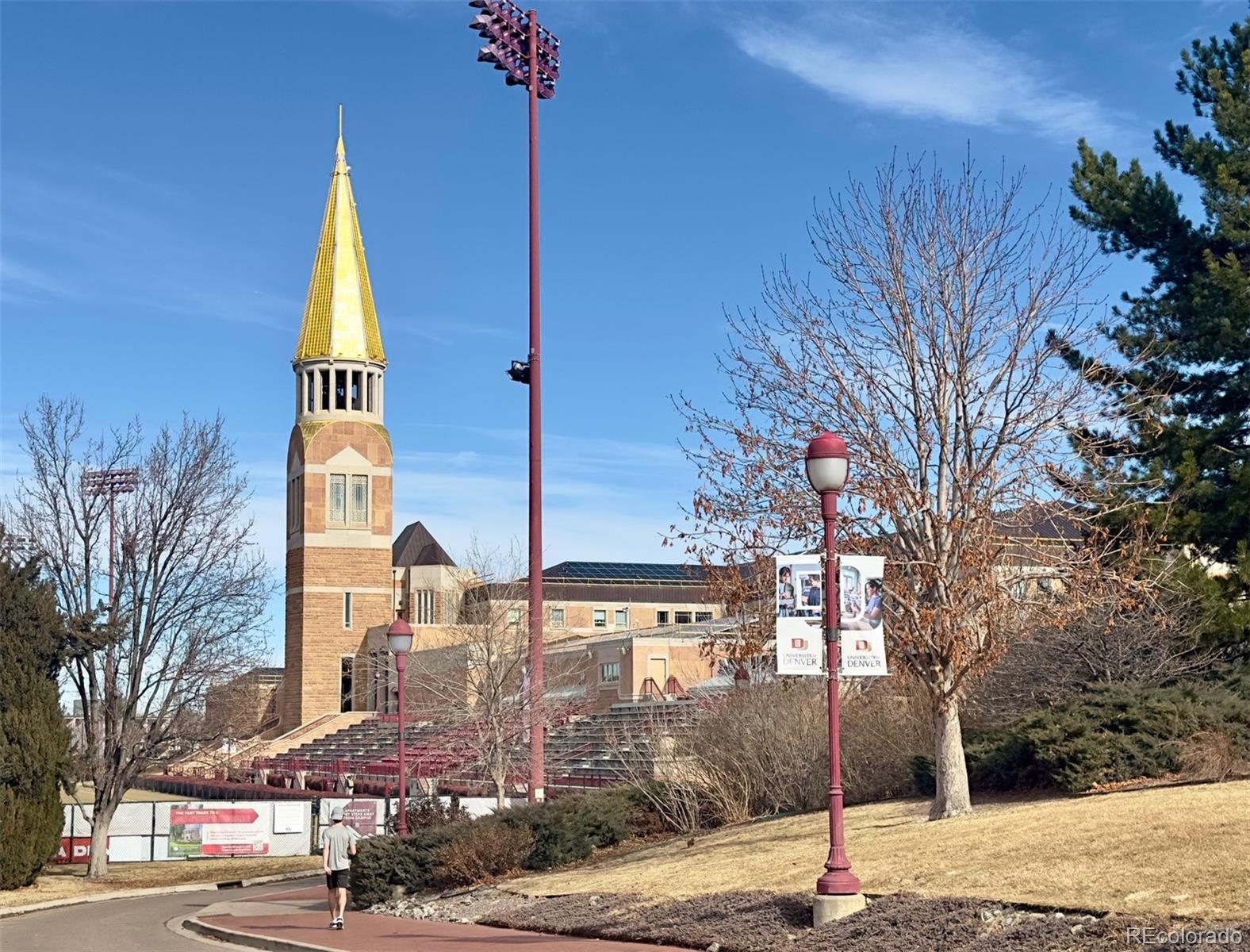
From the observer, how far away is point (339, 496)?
88688mm

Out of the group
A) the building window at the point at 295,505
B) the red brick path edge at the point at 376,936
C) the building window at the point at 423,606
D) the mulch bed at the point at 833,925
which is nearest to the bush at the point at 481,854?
the red brick path edge at the point at 376,936

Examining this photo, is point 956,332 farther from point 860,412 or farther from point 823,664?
point 823,664

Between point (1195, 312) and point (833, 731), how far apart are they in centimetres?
1549

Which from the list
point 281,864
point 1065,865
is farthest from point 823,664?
point 281,864

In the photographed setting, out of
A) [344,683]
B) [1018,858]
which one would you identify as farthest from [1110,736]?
[344,683]

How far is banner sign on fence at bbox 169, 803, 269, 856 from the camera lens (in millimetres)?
38406

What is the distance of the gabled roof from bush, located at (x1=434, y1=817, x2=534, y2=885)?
8431cm

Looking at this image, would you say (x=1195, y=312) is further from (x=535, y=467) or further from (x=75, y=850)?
(x=75, y=850)

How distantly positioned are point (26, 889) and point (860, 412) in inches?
771

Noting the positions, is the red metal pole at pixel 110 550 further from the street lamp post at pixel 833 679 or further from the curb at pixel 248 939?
the street lamp post at pixel 833 679

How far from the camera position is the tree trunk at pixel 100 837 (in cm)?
3434

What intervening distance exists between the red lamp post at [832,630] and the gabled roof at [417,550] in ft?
304

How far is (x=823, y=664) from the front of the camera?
14586 millimetres

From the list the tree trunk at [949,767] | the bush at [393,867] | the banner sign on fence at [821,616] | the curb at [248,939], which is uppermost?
the banner sign on fence at [821,616]
